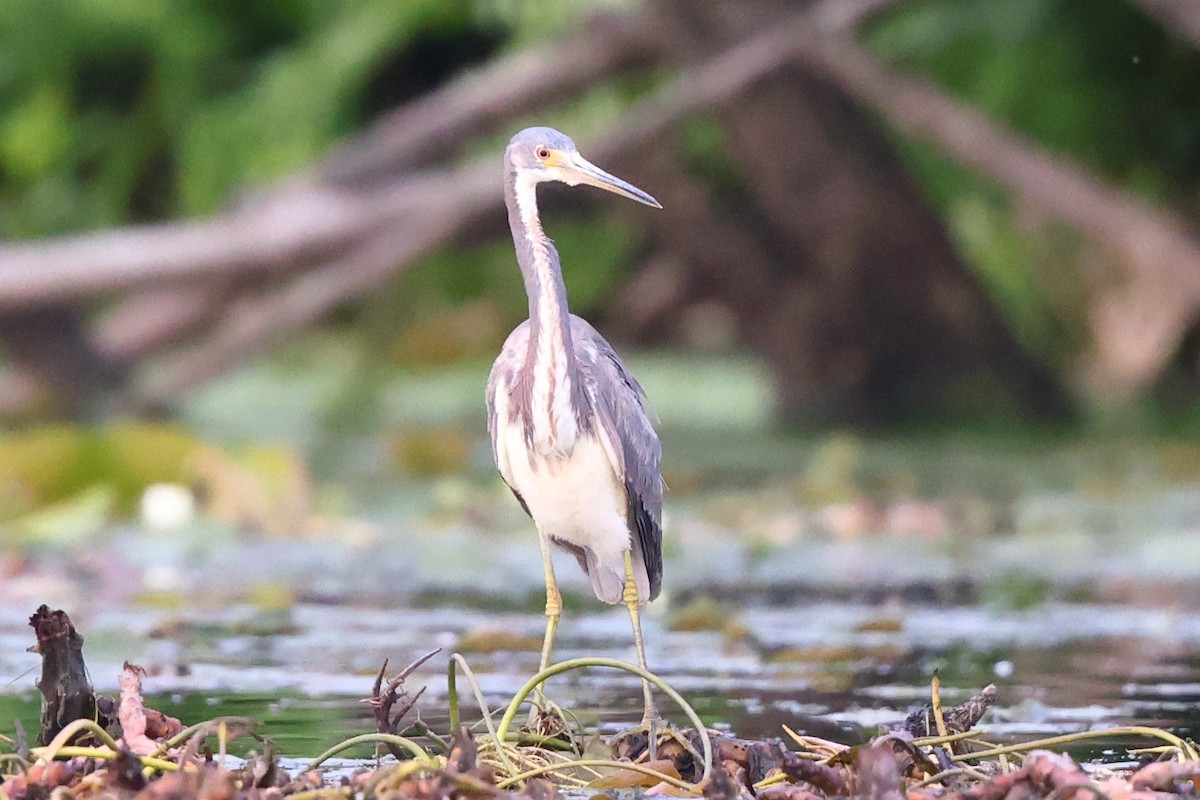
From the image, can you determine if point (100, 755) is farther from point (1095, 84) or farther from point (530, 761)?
point (1095, 84)

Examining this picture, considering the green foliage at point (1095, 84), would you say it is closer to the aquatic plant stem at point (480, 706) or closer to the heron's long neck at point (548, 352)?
the heron's long neck at point (548, 352)

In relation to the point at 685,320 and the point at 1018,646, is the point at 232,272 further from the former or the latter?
the point at 685,320

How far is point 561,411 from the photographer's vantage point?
3.22 m

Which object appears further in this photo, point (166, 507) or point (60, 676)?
point (166, 507)

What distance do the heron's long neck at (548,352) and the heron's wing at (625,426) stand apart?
0.05 m

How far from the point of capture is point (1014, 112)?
10.7 metres

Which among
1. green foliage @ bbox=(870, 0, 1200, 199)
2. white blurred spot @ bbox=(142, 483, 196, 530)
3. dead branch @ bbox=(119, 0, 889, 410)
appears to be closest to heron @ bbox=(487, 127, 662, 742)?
white blurred spot @ bbox=(142, 483, 196, 530)

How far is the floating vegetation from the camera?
249 centimetres

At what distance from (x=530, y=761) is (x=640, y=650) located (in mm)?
370

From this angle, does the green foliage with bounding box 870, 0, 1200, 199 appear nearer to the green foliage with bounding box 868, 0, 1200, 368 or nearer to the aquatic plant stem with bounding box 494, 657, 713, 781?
the green foliage with bounding box 868, 0, 1200, 368

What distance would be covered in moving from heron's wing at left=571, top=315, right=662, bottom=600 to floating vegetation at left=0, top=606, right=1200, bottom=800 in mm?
442

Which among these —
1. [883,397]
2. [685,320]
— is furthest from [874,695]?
[685,320]

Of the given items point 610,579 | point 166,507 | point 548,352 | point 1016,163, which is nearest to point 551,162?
point 548,352

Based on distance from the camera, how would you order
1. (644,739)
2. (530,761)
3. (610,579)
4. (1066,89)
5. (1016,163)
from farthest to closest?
(1066,89)
(1016,163)
(610,579)
(644,739)
(530,761)
